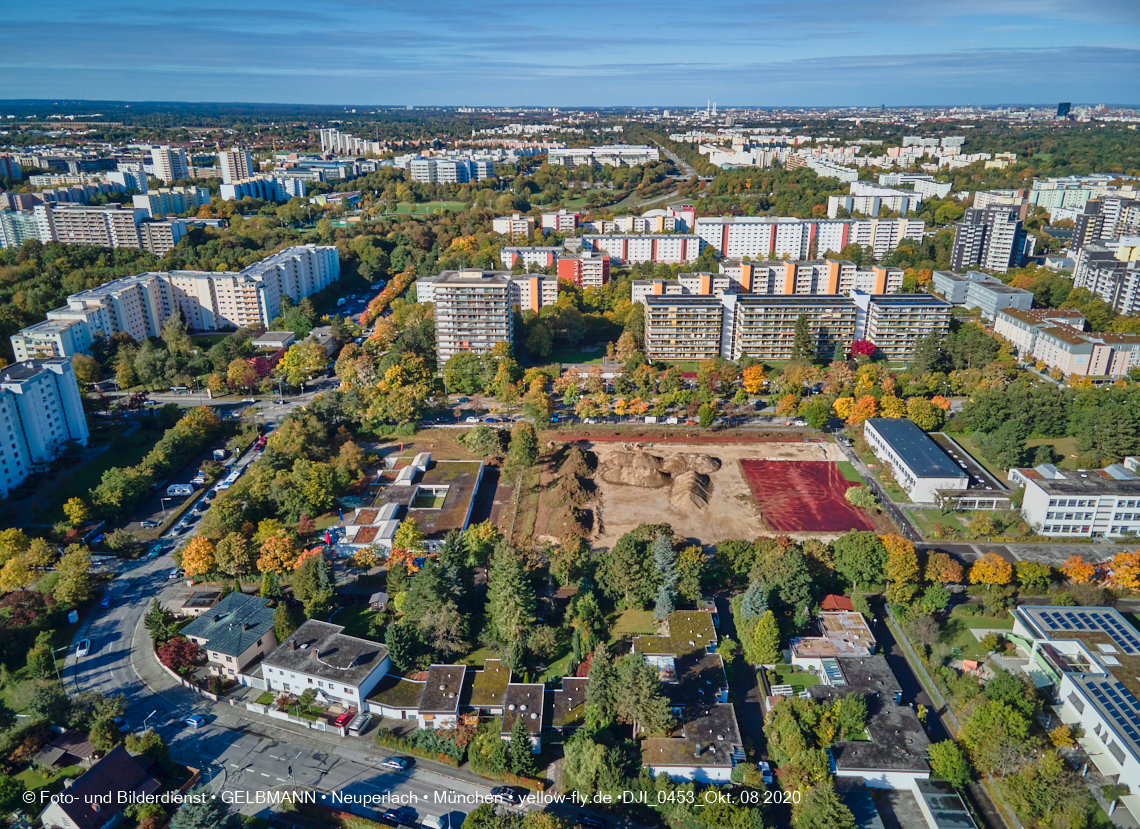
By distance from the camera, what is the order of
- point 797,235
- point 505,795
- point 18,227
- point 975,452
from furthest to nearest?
1. point 797,235
2. point 18,227
3. point 975,452
4. point 505,795

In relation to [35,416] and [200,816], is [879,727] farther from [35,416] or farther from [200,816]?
[35,416]

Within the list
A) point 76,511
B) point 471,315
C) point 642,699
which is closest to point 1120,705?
point 642,699

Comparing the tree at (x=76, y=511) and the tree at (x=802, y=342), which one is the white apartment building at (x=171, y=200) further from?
the tree at (x=802, y=342)

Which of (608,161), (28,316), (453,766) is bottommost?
(453,766)

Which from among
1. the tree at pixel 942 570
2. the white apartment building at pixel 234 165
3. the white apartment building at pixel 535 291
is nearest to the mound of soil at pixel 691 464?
the tree at pixel 942 570

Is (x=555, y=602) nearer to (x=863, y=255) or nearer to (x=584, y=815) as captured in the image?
(x=584, y=815)

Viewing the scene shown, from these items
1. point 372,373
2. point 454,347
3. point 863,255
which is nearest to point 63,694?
point 372,373
